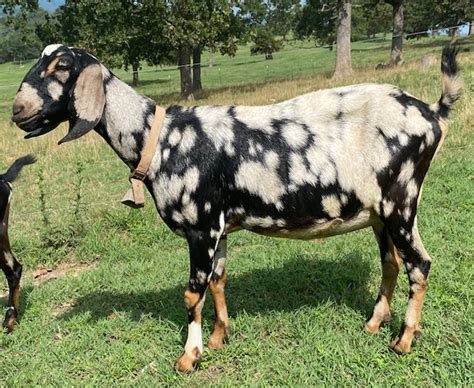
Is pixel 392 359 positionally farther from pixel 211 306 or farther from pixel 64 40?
pixel 64 40

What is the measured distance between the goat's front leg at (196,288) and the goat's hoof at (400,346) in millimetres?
1445

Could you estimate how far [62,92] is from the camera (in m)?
3.34

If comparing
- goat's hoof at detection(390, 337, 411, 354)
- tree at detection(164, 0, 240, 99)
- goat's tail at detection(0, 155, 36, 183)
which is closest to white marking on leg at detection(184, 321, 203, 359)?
goat's hoof at detection(390, 337, 411, 354)

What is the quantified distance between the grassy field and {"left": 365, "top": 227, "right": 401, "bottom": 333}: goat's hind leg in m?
0.10

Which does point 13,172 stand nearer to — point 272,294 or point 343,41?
point 272,294

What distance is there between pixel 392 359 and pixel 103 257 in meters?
3.65

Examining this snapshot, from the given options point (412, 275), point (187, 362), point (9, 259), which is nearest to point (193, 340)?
point (187, 362)

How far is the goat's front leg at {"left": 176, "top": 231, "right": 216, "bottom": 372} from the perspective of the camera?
3461 millimetres

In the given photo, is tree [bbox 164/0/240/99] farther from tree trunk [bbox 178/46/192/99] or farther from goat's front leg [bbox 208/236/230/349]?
goat's front leg [bbox 208/236/230/349]

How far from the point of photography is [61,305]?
4.86 meters

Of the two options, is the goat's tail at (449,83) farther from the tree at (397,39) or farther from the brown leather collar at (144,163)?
the tree at (397,39)

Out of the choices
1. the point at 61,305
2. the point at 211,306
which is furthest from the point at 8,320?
the point at 211,306

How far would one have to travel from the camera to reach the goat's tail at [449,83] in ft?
10.9

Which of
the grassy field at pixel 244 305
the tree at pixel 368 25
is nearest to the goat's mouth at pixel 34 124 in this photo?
the grassy field at pixel 244 305
